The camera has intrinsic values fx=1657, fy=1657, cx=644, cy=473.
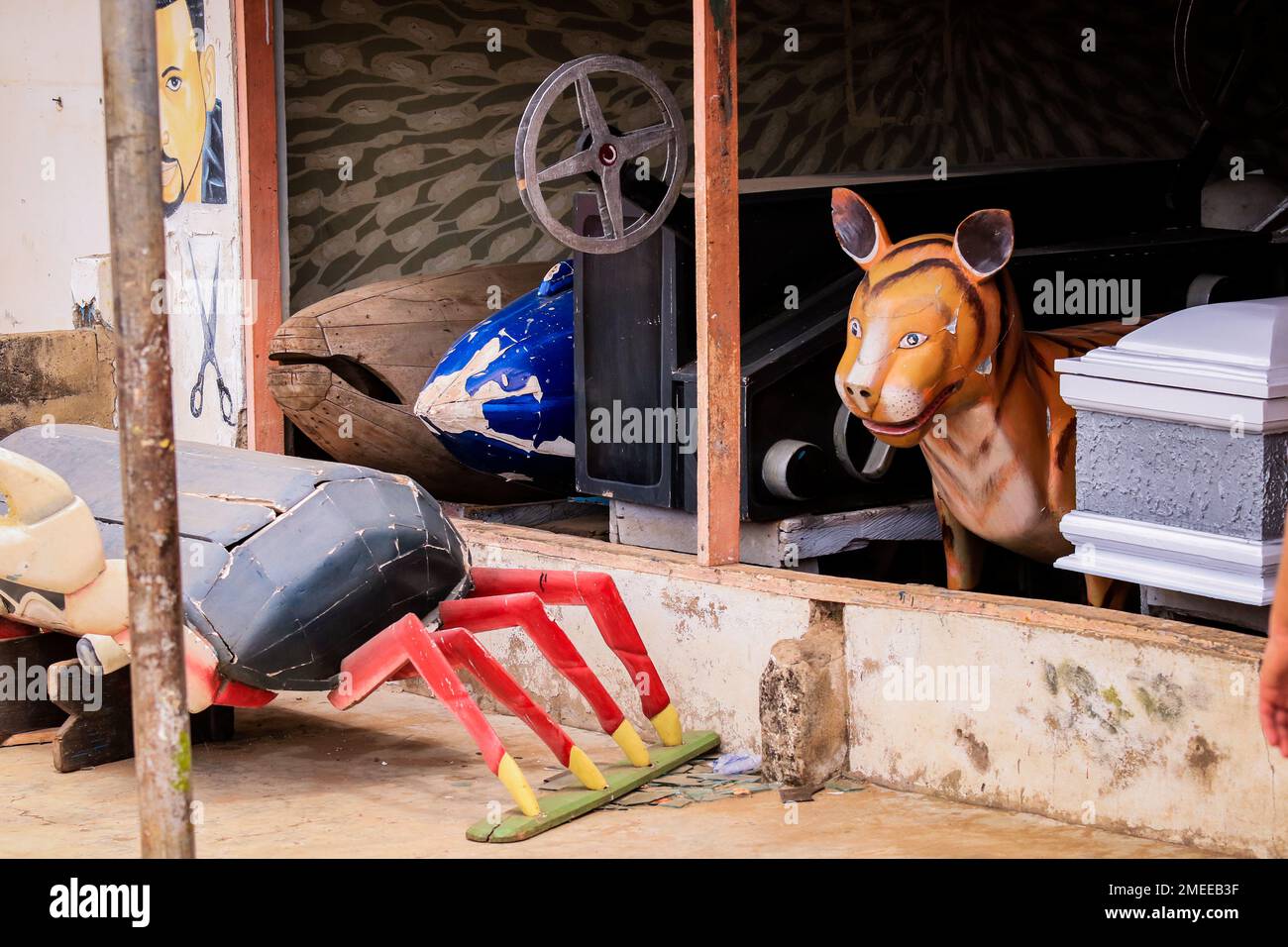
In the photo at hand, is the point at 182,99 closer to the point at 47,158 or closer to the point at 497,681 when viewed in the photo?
the point at 47,158

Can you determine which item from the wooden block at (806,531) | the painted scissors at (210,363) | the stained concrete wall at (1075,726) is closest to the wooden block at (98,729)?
the wooden block at (806,531)

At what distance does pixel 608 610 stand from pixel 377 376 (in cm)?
235

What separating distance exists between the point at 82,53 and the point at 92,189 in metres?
0.79

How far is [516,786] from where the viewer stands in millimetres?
4887

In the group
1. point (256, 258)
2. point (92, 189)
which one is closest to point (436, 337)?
point (256, 258)

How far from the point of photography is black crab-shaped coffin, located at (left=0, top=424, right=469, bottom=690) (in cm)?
502

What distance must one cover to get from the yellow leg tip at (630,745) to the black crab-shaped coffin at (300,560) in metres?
0.70

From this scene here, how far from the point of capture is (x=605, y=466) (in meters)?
6.34

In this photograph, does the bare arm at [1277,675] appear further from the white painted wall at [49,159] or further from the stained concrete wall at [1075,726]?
the white painted wall at [49,159]

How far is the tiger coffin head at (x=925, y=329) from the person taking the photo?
495cm

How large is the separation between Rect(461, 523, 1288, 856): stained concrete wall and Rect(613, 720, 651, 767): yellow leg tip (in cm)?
42

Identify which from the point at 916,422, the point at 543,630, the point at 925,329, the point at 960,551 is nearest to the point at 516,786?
the point at 543,630

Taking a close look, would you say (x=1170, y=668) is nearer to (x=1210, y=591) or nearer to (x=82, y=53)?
(x=1210, y=591)
